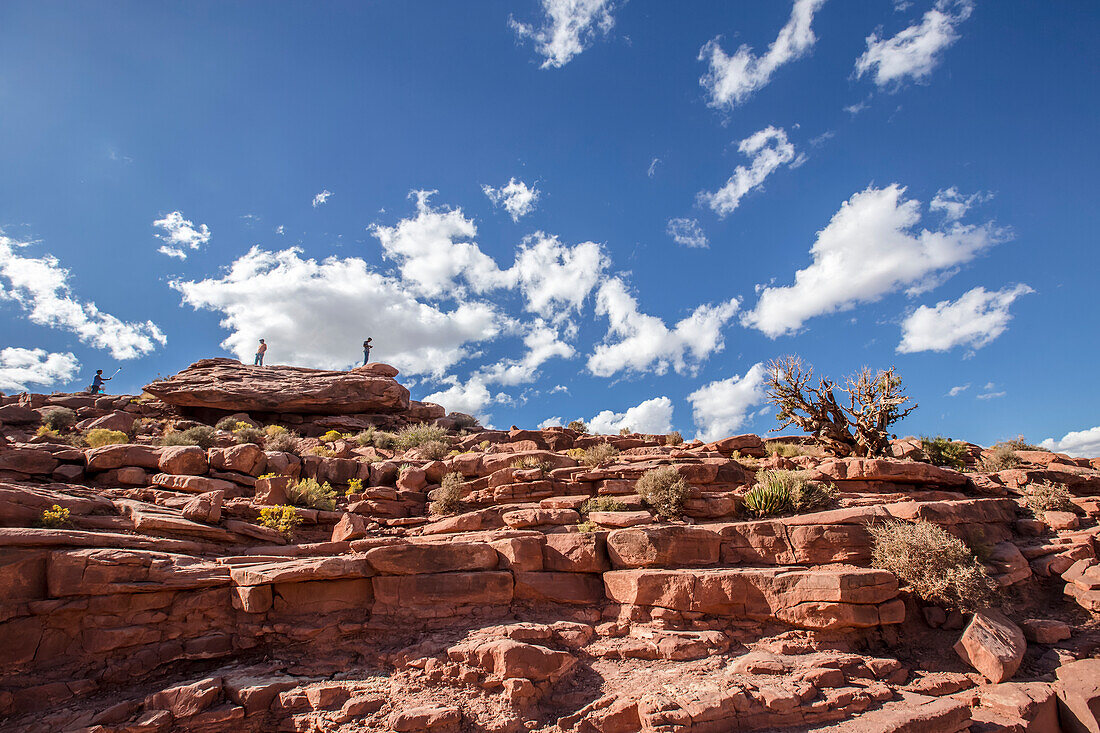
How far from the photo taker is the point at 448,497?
12594mm

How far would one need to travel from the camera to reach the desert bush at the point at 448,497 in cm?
1259

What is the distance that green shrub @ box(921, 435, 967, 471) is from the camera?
1634 centimetres

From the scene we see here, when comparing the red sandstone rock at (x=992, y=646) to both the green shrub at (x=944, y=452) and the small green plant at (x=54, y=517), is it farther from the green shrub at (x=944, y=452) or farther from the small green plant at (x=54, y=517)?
the small green plant at (x=54, y=517)

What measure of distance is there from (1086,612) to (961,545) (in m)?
2.69

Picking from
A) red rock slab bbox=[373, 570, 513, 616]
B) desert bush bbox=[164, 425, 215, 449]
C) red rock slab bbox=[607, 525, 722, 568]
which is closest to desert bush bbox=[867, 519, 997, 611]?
red rock slab bbox=[607, 525, 722, 568]

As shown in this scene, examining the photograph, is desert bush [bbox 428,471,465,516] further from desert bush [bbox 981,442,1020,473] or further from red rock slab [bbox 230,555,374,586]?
desert bush [bbox 981,442,1020,473]

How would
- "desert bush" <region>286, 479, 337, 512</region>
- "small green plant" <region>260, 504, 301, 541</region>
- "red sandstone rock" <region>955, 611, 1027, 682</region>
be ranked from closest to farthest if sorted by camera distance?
"red sandstone rock" <region>955, 611, 1027, 682</region> → "small green plant" <region>260, 504, 301, 541</region> → "desert bush" <region>286, 479, 337, 512</region>

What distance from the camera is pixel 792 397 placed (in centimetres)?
1788

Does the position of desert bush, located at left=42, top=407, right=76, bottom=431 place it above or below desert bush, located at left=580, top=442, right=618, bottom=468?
above

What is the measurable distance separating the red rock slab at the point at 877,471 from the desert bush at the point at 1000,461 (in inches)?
204

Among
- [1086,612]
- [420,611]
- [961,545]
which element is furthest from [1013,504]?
[420,611]

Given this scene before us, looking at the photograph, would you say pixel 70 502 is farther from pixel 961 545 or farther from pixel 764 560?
pixel 961 545

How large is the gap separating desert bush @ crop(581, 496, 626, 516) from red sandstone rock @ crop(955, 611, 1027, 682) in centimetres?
606

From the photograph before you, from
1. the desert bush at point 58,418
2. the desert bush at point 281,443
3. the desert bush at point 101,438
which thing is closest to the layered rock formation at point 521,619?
the desert bush at point 101,438
